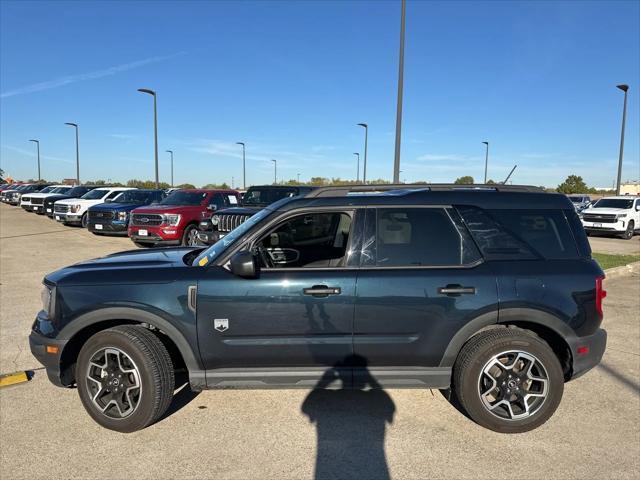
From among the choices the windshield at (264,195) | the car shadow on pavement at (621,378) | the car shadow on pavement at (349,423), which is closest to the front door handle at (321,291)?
the car shadow on pavement at (349,423)

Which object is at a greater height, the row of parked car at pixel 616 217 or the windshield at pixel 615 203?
the windshield at pixel 615 203

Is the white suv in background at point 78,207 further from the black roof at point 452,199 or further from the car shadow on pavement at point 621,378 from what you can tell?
the car shadow on pavement at point 621,378

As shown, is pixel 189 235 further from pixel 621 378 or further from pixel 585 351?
pixel 585 351

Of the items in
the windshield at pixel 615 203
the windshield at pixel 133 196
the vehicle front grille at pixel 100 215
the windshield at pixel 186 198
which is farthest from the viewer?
the windshield at pixel 615 203

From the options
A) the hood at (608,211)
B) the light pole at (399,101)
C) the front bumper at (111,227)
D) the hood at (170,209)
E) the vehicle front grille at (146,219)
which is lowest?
the front bumper at (111,227)

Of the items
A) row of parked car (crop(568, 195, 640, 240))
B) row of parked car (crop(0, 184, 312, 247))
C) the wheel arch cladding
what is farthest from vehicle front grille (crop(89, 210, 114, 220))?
row of parked car (crop(568, 195, 640, 240))

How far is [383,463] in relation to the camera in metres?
3.08

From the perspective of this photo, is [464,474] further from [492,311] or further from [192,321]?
[192,321]

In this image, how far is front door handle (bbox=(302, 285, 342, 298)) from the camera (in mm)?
3375

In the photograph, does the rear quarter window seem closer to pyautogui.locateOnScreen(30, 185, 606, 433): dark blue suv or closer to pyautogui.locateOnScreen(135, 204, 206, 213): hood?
pyautogui.locateOnScreen(30, 185, 606, 433): dark blue suv

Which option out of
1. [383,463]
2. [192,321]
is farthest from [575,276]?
[192,321]

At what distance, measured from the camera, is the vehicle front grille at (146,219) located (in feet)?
41.4

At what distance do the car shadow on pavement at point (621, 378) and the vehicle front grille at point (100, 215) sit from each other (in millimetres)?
14795

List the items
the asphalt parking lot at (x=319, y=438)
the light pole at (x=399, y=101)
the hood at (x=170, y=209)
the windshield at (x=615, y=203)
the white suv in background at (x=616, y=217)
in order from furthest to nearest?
the windshield at (x=615, y=203) → the white suv in background at (x=616, y=217) → the hood at (x=170, y=209) → the light pole at (x=399, y=101) → the asphalt parking lot at (x=319, y=438)
